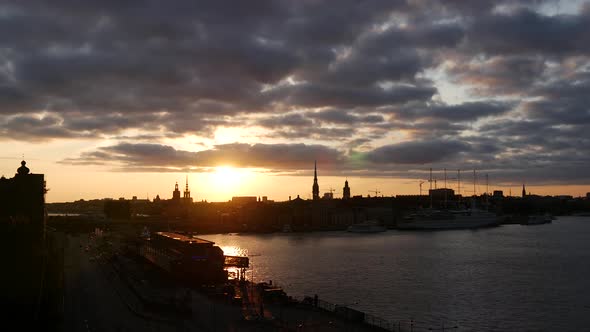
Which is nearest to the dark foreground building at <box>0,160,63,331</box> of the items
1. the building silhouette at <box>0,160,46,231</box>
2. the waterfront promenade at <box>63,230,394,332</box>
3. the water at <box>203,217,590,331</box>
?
the building silhouette at <box>0,160,46,231</box>

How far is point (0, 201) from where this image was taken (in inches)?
636

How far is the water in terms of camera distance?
5031cm

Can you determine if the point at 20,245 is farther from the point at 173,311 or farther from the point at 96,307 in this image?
the point at 96,307

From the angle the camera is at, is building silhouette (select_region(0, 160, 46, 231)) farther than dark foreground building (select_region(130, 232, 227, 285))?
No

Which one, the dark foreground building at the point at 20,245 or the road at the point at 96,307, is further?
the road at the point at 96,307

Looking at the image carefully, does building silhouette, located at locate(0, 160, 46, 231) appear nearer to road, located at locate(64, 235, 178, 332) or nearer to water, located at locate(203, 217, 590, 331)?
road, located at locate(64, 235, 178, 332)

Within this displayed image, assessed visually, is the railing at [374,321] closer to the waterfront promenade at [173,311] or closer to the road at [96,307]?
the waterfront promenade at [173,311]

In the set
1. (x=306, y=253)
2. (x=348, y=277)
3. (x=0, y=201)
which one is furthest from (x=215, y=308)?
(x=306, y=253)

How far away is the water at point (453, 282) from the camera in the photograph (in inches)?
1981

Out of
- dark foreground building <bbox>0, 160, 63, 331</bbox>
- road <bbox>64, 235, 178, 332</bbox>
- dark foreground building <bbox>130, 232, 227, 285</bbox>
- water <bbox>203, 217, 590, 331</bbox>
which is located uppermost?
dark foreground building <bbox>0, 160, 63, 331</bbox>

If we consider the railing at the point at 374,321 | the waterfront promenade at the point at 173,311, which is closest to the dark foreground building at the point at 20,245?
the waterfront promenade at the point at 173,311

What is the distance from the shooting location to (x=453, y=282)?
71.5 m

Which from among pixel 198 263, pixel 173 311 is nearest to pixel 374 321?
pixel 173 311

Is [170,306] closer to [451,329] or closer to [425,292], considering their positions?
[451,329]
